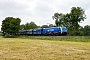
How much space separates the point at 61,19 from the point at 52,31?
104ft

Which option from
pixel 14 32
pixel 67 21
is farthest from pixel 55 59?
pixel 67 21

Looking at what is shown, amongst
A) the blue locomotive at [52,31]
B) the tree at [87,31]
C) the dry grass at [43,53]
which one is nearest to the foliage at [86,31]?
the tree at [87,31]

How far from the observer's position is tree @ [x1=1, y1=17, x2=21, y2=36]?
8144cm

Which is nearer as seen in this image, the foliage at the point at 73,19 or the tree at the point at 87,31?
the foliage at the point at 73,19

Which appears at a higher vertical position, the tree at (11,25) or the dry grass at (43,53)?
the tree at (11,25)

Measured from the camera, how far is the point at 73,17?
3290 inches

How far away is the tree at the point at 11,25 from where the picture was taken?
267 ft

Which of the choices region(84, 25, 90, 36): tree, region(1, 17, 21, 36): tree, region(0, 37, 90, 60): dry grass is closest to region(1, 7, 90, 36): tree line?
region(1, 17, 21, 36): tree

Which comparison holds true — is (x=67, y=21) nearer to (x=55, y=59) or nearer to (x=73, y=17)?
(x=73, y=17)

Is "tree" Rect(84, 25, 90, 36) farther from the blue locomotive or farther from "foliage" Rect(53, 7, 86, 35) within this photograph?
the blue locomotive

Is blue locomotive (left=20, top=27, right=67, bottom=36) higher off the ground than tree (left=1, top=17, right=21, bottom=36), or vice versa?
tree (left=1, top=17, right=21, bottom=36)

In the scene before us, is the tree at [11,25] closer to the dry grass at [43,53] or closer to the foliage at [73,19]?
the foliage at [73,19]

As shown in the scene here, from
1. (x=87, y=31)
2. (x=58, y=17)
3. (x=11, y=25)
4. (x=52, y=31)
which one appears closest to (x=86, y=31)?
(x=87, y=31)

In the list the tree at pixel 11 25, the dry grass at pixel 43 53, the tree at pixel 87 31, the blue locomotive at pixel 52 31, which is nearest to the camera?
the dry grass at pixel 43 53
